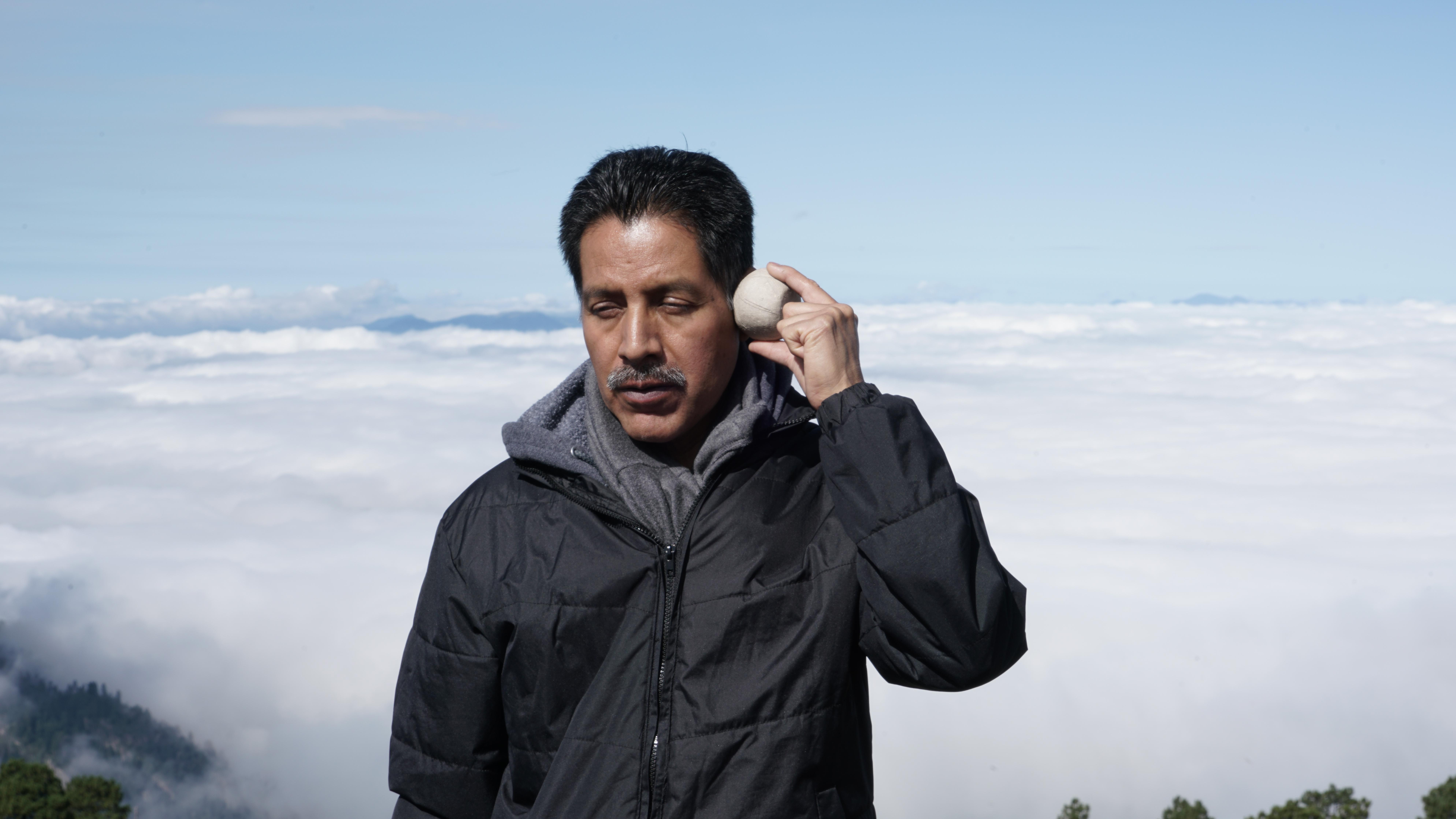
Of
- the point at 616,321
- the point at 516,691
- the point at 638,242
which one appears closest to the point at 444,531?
the point at 516,691

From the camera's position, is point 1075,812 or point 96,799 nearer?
point 96,799

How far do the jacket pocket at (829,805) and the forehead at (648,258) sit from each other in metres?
1.80

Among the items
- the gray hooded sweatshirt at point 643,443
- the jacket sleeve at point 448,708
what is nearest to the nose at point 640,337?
the gray hooded sweatshirt at point 643,443

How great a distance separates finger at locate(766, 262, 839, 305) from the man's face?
238mm

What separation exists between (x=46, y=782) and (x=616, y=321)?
2596 inches

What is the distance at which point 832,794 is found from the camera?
11.5 feet

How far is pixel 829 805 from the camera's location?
3508 millimetres

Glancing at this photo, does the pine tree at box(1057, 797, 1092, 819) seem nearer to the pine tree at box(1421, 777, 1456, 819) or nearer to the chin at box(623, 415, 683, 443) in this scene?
the pine tree at box(1421, 777, 1456, 819)

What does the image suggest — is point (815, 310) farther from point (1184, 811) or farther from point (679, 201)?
point (1184, 811)

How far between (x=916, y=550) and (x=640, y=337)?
1240 mm

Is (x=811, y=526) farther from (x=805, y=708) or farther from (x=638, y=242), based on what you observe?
(x=638, y=242)

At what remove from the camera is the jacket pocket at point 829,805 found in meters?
3.48

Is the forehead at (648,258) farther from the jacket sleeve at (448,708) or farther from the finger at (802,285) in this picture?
the jacket sleeve at (448,708)

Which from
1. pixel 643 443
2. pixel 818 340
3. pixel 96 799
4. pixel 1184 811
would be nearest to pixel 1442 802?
pixel 1184 811
